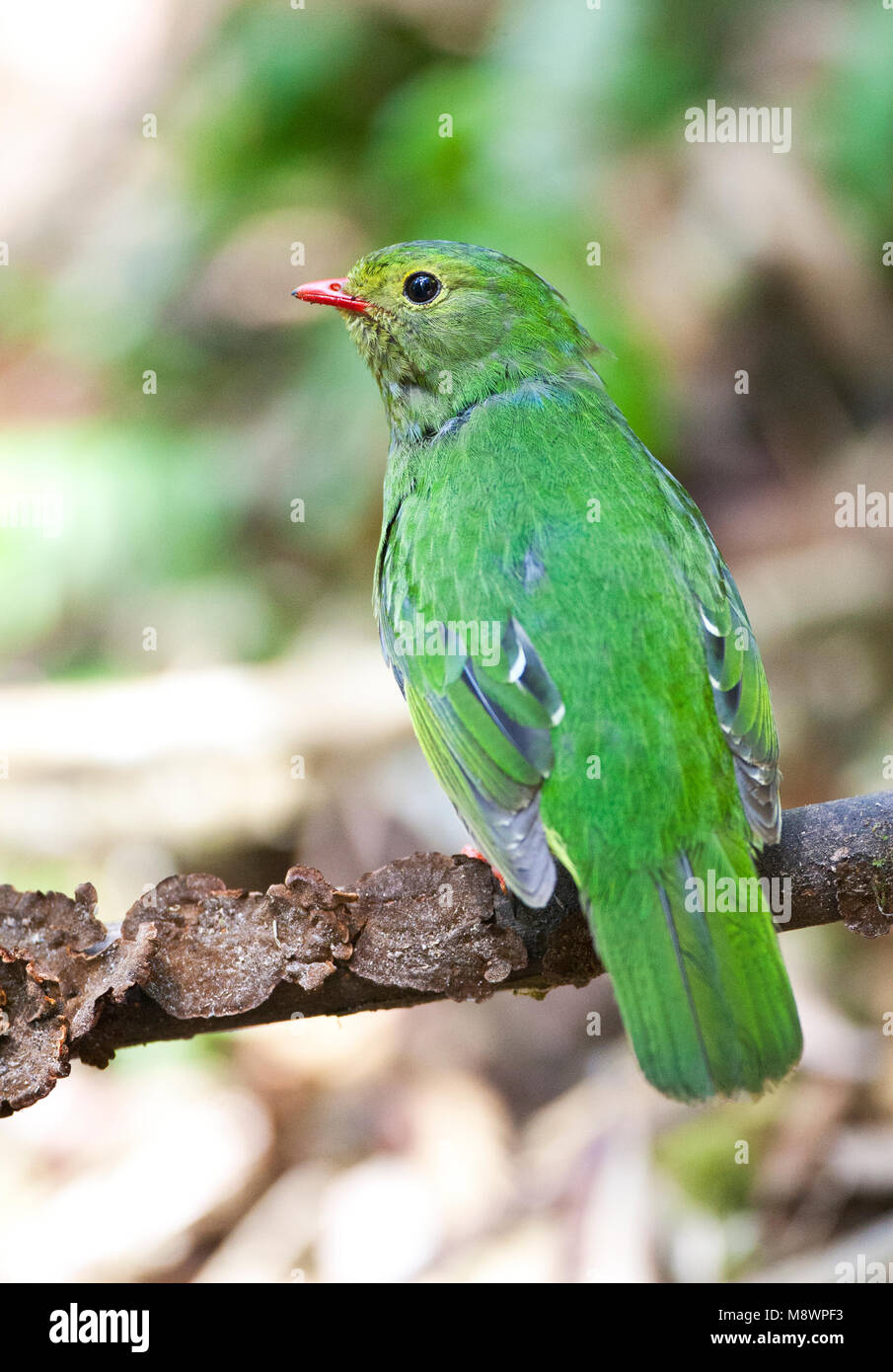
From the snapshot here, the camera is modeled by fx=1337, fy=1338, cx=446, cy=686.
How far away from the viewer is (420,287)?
3859mm

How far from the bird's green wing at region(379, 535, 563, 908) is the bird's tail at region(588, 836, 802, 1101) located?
0.20m

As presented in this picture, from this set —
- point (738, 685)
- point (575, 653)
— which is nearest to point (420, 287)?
point (575, 653)

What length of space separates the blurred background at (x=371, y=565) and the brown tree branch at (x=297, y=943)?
1.76 m

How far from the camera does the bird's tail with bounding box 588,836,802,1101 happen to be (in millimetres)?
2561

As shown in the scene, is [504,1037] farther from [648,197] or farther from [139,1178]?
[648,197]

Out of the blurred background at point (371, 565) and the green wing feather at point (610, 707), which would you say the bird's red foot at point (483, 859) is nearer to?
the green wing feather at point (610, 707)

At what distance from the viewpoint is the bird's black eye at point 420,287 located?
386 centimetres

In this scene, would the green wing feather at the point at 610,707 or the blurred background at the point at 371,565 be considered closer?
the green wing feather at the point at 610,707

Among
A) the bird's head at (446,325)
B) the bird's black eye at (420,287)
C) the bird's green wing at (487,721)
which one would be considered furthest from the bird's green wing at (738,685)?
the bird's black eye at (420,287)

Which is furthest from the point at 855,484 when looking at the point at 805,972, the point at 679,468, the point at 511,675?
the point at 511,675

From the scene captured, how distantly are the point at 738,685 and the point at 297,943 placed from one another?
4.02 feet

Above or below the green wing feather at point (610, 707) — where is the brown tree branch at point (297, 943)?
below

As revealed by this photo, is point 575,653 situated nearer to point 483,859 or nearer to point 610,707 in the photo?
point 610,707

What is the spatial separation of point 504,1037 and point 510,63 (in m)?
4.34
